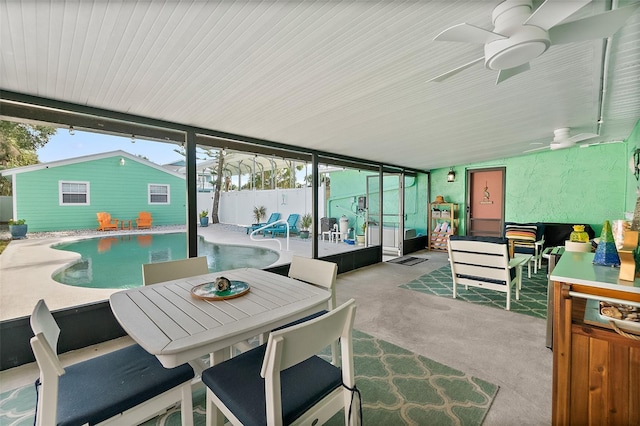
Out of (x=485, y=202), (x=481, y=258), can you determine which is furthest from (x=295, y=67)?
(x=485, y=202)

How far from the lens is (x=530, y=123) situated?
12.8 ft

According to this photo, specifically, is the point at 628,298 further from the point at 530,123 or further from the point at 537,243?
the point at 537,243

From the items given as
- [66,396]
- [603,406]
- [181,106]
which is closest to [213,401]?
[66,396]

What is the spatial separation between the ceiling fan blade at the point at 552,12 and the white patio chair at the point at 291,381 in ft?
5.40

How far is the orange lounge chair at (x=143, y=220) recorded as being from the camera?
10.9 m

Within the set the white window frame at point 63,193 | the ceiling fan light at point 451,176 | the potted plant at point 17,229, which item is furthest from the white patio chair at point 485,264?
the white window frame at point 63,193

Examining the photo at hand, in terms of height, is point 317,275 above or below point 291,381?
above

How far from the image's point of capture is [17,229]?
7555 mm

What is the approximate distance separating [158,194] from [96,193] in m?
2.00

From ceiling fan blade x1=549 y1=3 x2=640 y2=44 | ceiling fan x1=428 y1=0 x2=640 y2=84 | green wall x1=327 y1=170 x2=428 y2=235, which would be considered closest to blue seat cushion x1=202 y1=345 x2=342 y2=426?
ceiling fan x1=428 y1=0 x2=640 y2=84

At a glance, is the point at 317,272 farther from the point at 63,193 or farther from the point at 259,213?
the point at 63,193

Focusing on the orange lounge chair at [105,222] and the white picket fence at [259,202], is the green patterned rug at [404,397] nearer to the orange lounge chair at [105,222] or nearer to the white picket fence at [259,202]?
the white picket fence at [259,202]

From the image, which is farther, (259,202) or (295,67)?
(259,202)

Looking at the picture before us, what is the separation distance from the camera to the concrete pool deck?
3457mm
